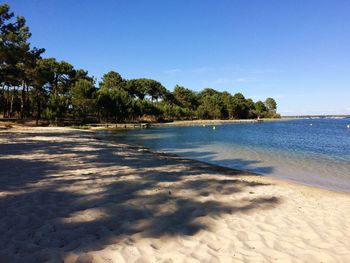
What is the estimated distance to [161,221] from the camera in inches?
260

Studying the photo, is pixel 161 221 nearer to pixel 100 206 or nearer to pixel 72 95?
pixel 100 206

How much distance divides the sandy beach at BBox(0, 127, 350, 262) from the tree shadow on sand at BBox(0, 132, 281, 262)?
2 cm

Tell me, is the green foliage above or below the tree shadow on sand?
above

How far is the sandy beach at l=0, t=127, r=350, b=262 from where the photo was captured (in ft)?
16.6

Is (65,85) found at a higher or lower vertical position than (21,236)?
higher

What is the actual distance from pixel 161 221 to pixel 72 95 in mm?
73635

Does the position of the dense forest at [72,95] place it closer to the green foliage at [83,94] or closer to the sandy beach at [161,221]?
the green foliage at [83,94]

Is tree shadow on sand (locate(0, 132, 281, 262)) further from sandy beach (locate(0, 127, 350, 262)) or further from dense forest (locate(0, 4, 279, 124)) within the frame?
dense forest (locate(0, 4, 279, 124))

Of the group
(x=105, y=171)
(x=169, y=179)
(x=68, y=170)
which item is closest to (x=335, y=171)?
(x=169, y=179)

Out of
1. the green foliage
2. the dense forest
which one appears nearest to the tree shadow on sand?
the dense forest

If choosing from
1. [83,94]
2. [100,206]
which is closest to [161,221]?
[100,206]

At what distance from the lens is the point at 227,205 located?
8125 millimetres

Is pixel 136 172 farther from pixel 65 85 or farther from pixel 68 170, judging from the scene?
pixel 65 85

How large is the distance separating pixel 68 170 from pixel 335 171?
1611cm
